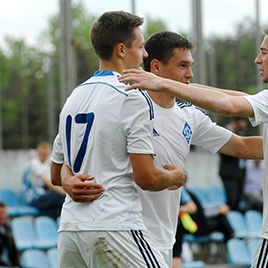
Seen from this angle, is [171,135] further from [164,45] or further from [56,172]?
[56,172]

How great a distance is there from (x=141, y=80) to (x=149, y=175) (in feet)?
1.76

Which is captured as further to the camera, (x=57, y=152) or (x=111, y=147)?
(x=57, y=152)

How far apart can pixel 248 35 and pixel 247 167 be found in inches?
162

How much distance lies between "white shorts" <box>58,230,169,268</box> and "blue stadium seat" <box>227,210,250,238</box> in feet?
29.7

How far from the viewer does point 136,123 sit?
5.61 m

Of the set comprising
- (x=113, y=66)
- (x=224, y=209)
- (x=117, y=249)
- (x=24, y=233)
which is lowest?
(x=224, y=209)

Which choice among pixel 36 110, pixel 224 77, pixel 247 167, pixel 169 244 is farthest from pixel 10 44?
pixel 169 244

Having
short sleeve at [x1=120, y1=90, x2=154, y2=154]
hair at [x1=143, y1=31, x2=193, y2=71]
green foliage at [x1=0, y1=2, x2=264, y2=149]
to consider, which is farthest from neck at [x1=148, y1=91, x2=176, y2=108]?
green foliage at [x1=0, y1=2, x2=264, y2=149]

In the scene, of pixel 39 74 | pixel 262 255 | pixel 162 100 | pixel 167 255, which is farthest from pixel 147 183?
pixel 39 74

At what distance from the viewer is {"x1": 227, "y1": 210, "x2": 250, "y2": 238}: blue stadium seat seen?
1477cm

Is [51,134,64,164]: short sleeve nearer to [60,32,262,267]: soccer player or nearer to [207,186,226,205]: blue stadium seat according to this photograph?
[60,32,262,267]: soccer player

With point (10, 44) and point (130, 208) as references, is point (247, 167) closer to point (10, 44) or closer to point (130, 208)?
point (10, 44)

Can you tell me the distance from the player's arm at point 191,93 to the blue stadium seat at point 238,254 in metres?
8.08

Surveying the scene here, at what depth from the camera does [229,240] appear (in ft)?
47.8
